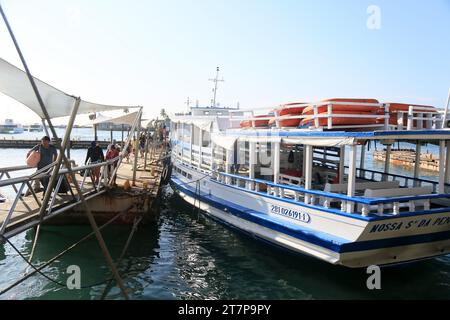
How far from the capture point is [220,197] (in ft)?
38.4

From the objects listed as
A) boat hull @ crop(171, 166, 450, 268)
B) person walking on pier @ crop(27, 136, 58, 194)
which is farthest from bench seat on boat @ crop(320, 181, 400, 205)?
person walking on pier @ crop(27, 136, 58, 194)

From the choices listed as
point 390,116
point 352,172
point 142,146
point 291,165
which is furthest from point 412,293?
point 142,146

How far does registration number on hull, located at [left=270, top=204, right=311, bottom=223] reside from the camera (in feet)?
27.0

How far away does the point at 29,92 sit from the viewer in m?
6.86

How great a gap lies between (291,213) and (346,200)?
1.60m

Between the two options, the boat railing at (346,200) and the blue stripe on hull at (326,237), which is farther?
the blue stripe on hull at (326,237)

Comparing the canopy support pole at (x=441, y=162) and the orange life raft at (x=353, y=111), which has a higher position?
the orange life raft at (x=353, y=111)

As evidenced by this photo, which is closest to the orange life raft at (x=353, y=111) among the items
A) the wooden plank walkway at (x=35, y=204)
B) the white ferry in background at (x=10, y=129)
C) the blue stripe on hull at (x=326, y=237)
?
the blue stripe on hull at (x=326, y=237)

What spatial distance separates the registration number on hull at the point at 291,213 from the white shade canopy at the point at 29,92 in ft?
17.2

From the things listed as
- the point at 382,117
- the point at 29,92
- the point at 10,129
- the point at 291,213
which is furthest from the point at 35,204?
the point at 10,129

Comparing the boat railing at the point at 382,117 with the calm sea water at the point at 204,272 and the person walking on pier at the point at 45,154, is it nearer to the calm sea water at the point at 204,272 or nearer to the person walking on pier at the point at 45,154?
the calm sea water at the point at 204,272

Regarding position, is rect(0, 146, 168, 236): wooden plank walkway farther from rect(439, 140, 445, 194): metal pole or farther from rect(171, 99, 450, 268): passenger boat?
rect(439, 140, 445, 194): metal pole

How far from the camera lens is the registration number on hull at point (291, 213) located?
8242 mm
